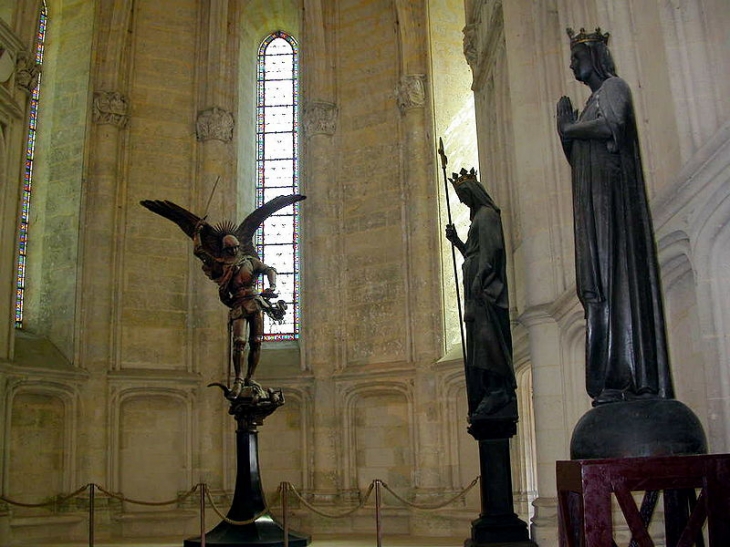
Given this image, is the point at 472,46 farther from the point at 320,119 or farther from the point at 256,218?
the point at 256,218

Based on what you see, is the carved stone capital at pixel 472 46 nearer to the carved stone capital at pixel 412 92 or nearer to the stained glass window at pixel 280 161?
the carved stone capital at pixel 412 92

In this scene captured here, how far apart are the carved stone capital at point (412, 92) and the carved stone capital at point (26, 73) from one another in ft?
20.6

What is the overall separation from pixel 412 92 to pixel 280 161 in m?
3.23

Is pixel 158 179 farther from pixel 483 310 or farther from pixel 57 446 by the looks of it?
pixel 483 310

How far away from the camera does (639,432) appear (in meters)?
3.86

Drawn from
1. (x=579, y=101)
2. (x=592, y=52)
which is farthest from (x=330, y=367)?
(x=592, y=52)

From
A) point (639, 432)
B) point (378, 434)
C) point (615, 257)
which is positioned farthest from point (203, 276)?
point (639, 432)

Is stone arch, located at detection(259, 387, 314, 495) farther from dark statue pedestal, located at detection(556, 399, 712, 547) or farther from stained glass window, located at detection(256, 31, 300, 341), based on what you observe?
dark statue pedestal, located at detection(556, 399, 712, 547)

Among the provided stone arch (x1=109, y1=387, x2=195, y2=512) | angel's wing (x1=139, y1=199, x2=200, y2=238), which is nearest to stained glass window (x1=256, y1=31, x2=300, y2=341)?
stone arch (x1=109, y1=387, x2=195, y2=512)

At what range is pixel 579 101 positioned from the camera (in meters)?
8.35

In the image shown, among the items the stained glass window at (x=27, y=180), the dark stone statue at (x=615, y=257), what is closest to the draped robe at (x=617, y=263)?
the dark stone statue at (x=615, y=257)

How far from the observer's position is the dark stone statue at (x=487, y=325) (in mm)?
8023

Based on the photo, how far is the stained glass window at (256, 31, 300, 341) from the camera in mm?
16141

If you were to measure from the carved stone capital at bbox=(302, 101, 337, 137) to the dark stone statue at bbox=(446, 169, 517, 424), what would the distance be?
26.7 ft
